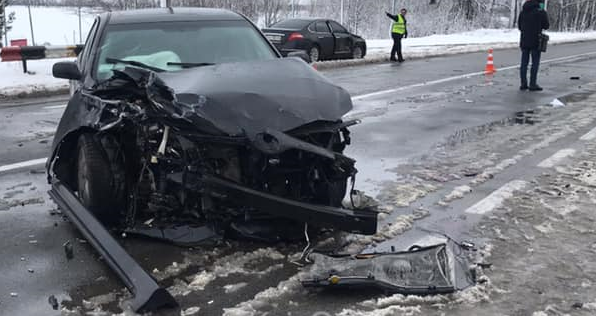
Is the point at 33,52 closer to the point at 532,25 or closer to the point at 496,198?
the point at 532,25

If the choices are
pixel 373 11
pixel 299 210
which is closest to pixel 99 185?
pixel 299 210

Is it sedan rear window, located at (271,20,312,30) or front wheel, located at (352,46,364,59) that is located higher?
sedan rear window, located at (271,20,312,30)

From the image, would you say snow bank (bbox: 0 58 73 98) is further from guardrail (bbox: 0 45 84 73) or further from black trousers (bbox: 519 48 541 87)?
black trousers (bbox: 519 48 541 87)

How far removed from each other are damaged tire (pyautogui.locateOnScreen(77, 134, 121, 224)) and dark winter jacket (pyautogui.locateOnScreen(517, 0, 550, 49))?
34.5 feet

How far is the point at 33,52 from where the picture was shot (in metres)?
13.4

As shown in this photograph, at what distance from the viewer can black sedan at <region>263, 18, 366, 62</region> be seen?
62.0ft

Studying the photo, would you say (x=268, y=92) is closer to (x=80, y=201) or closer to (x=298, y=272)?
(x=298, y=272)

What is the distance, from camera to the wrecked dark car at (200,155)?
A: 12.7ft

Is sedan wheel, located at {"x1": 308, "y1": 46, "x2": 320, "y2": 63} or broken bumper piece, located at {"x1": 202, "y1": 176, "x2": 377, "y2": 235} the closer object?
broken bumper piece, located at {"x1": 202, "y1": 176, "x2": 377, "y2": 235}

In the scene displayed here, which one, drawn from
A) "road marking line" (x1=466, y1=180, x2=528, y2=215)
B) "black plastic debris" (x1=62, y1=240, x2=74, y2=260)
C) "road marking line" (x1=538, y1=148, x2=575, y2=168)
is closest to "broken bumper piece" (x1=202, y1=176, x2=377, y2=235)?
"black plastic debris" (x1=62, y1=240, x2=74, y2=260)

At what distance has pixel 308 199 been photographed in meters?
4.20

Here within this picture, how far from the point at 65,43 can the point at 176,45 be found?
2268 cm

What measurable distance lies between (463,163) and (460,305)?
140 inches

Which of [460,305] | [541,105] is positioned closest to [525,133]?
[541,105]
